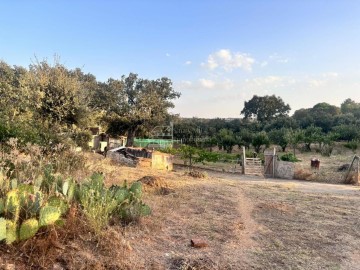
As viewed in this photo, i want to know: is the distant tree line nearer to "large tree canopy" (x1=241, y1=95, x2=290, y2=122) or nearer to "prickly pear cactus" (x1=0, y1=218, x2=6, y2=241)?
"large tree canopy" (x1=241, y1=95, x2=290, y2=122)

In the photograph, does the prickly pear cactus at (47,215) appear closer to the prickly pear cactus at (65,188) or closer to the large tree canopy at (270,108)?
the prickly pear cactus at (65,188)

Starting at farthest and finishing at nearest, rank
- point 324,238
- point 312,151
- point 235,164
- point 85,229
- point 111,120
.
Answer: point 312,151 < point 111,120 < point 235,164 < point 324,238 < point 85,229

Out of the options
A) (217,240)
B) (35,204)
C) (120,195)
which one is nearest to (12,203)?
(35,204)

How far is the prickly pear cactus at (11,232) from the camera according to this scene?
276cm

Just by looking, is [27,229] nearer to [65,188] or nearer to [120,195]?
[65,188]

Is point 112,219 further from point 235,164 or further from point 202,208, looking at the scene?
point 235,164

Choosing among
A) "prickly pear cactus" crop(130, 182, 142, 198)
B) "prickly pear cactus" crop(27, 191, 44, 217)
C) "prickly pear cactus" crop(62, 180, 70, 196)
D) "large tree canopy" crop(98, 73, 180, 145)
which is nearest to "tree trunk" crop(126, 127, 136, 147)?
"large tree canopy" crop(98, 73, 180, 145)

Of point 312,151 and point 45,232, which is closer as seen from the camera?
point 45,232

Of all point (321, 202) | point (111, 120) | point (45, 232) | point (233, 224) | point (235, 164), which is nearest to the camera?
point (45, 232)

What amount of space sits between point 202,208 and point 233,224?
91 centimetres

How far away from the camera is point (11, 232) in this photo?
9.19 feet

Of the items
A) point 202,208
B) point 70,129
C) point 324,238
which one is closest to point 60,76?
point 70,129

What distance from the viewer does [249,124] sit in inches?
1993

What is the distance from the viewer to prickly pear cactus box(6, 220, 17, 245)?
9.05 feet
